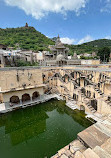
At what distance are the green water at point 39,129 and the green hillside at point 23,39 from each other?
Result: 50622mm

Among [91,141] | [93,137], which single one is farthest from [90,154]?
[93,137]

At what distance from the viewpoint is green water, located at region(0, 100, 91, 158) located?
8578 millimetres

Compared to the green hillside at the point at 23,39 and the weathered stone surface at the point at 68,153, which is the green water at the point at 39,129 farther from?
the green hillside at the point at 23,39

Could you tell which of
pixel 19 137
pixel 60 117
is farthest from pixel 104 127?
pixel 19 137

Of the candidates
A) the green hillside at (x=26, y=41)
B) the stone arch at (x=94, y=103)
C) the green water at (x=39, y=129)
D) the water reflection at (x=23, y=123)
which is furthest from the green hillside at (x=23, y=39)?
the stone arch at (x=94, y=103)

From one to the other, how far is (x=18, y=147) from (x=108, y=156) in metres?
8.87

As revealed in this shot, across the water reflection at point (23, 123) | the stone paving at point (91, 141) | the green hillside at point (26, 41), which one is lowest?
the water reflection at point (23, 123)

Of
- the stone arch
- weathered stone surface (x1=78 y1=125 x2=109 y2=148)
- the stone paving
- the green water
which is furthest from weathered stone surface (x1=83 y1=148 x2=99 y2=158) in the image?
the stone arch

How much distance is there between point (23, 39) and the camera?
72.7 metres

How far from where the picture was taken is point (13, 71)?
48.0 feet

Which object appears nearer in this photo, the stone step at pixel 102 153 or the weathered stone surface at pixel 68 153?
the stone step at pixel 102 153

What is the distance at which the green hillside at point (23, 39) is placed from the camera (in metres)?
63.2

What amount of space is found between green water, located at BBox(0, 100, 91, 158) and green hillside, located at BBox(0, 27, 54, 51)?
50.6m

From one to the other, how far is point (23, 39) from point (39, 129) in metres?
76.9
